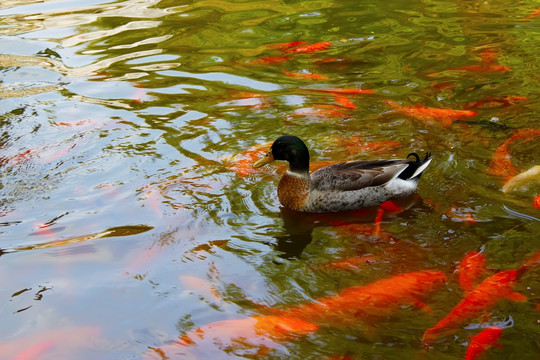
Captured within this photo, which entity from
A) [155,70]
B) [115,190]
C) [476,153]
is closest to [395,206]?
[476,153]

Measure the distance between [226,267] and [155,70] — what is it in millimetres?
6351

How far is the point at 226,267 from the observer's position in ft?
19.3

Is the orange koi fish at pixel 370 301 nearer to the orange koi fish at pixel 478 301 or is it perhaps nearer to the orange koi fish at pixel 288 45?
the orange koi fish at pixel 478 301

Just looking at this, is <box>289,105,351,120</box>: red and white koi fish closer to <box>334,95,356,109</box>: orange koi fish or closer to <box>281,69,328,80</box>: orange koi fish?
<box>334,95,356,109</box>: orange koi fish

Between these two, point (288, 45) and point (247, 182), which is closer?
point (247, 182)

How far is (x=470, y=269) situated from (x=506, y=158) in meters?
2.34

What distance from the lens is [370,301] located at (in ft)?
17.1

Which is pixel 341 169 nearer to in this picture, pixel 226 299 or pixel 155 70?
pixel 226 299

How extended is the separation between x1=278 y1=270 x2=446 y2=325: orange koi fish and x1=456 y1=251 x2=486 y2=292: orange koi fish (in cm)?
16

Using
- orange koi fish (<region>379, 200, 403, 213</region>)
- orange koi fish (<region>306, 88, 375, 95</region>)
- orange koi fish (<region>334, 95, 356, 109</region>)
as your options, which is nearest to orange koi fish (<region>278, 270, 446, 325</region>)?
orange koi fish (<region>379, 200, 403, 213</region>)

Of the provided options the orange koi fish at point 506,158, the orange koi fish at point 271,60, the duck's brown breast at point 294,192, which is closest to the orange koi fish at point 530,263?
the orange koi fish at point 506,158

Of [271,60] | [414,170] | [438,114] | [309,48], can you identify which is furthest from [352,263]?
[309,48]

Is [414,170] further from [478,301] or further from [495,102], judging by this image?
[495,102]

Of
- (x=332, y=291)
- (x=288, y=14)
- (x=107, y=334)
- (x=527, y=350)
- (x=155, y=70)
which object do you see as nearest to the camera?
(x=527, y=350)
